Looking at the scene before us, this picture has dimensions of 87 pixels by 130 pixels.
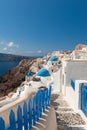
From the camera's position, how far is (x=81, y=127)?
7.38m

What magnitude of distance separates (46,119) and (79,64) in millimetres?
7966

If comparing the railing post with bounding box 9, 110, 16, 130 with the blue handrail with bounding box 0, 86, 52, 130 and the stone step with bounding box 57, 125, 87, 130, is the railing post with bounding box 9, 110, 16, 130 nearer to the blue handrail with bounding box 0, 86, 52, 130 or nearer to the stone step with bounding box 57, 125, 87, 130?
the blue handrail with bounding box 0, 86, 52, 130

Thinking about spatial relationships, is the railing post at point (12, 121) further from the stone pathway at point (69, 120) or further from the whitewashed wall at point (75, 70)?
the whitewashed wall at point (75, 70)

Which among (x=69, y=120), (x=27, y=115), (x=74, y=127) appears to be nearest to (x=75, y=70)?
(x=69, y=120)

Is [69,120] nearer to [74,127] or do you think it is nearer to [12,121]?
[74,127]

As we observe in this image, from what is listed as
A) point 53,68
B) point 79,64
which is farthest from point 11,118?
point 53,68

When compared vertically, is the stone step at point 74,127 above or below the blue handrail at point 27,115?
below

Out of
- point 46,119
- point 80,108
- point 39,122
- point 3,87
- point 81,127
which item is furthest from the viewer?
point 3,87

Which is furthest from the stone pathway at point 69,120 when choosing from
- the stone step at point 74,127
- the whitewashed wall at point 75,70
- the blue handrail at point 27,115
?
the whitewashed wall at point 75,70

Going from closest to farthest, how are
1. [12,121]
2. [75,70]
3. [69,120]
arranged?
1. [12,121]
2. [69,120]
3. [75,70]

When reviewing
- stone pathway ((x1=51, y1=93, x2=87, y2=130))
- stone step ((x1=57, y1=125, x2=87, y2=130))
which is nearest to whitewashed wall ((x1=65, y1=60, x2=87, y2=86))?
stone pathway ((x1=51, y1=93, x2=87, y2=130))

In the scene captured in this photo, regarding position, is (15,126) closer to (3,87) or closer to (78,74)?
(78,74)

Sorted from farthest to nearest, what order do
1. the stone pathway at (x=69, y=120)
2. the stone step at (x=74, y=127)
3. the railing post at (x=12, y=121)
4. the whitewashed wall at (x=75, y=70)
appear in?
1. the whitewashed wall at (x=75, y=70)
2. the stone pathway at (x=69, y=120)
3. the stone step at (x=74, y=127)
4. the railing post at (x=12, y=121)

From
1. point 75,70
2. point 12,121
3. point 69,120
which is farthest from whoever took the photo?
point 75,70
